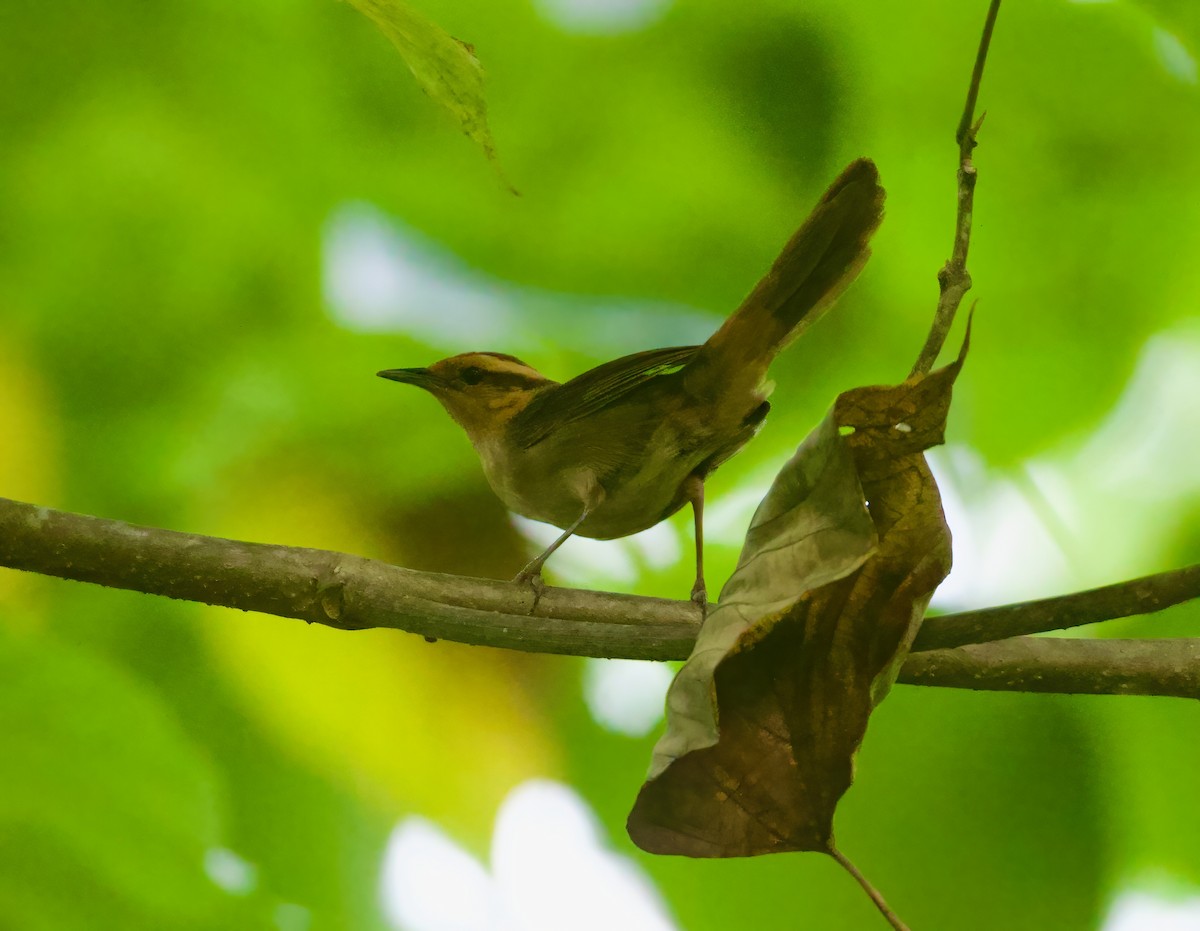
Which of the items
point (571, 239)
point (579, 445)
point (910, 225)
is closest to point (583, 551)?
point (579, 445)

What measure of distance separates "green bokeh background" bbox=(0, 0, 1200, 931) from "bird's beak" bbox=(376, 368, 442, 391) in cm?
12

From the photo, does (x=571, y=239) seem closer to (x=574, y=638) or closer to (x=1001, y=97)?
(x=1001, y=97)

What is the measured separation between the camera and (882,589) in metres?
0.72

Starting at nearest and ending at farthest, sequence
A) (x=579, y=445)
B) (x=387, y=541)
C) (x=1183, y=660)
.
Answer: (x=1183, y=660) < (x=579, y=445) < (x=387, y=541)

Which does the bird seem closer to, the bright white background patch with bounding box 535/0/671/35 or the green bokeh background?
the green bokeh background

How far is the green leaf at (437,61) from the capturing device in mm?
710

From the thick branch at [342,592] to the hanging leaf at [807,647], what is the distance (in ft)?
0.33

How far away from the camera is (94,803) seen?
1322mm

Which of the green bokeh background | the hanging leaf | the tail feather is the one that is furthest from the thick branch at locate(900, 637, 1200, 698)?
the green bokeh background

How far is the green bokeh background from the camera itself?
4.55ft

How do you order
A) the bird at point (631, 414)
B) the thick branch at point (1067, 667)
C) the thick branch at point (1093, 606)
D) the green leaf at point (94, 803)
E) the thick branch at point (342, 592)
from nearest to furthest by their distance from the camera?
the thick branch at point (1093, 606) → the thick branch at point (342, 592) → the thick branch at point (1067, 667) → the bird at point (631, 414) → the green leaf at point (94, 803)

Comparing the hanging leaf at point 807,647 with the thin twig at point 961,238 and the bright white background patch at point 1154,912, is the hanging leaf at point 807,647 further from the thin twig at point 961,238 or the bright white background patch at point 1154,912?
the bright white background patch at point 1154,912

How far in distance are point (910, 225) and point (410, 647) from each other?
922 millimetres

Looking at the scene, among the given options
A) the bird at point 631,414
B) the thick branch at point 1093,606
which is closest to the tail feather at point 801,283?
the bird at point 631,414
